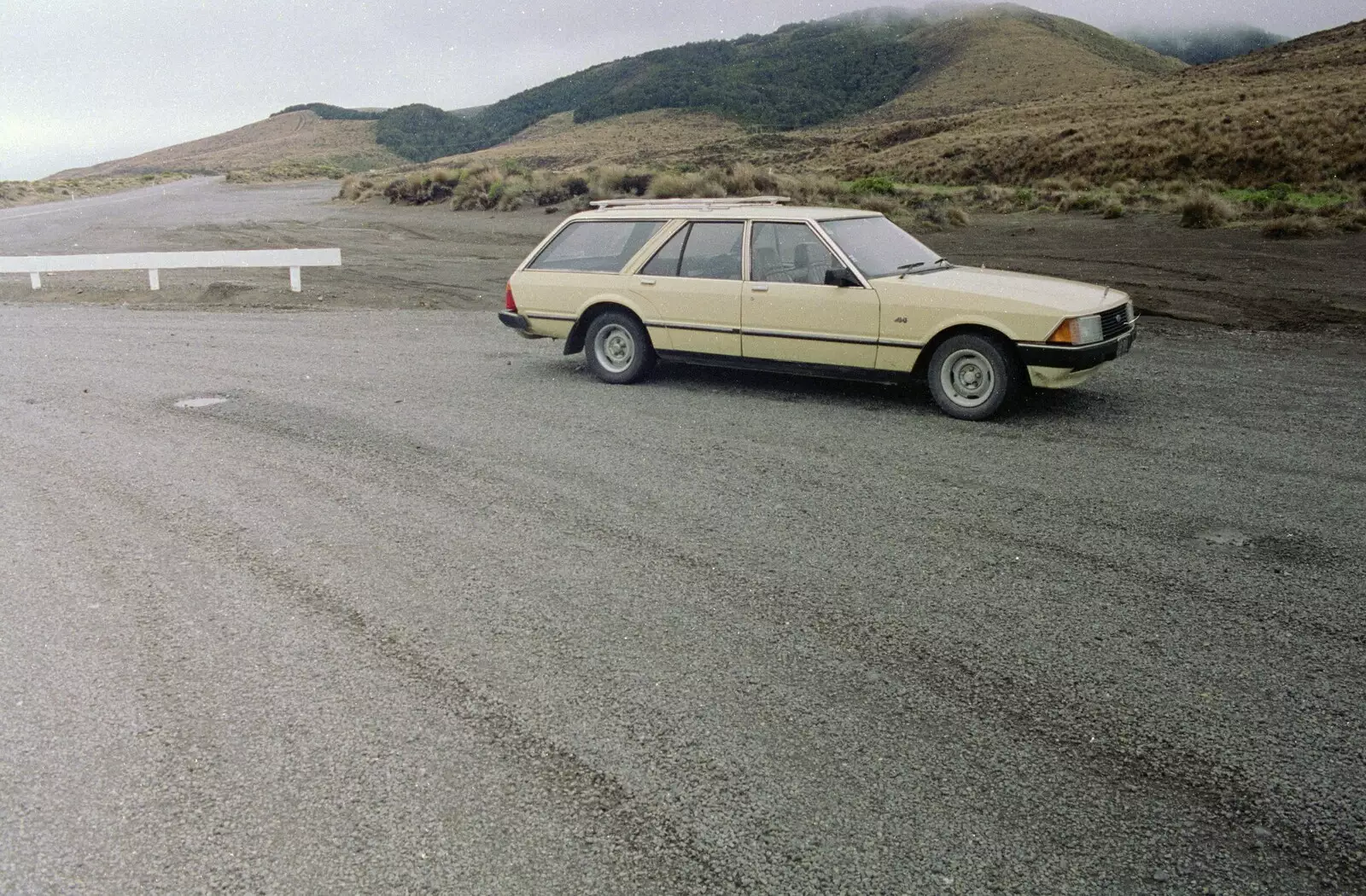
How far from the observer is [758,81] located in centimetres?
13100

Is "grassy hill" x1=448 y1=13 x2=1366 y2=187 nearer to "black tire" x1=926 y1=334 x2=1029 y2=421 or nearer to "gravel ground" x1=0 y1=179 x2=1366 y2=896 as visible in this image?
"black tire" x1=926 y1=334 x2=1029 y2=421

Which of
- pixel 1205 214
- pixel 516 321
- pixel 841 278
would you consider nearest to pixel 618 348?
pixel 516 321

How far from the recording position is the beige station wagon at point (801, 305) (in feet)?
25.4

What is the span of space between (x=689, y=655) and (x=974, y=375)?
441cm

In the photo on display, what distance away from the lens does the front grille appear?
7.75m

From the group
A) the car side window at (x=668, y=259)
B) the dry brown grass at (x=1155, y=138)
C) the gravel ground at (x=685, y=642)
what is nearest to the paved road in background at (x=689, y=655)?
the gravel ground at (x=685, y=642)

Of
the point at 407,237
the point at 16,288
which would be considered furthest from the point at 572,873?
the point at 407,237

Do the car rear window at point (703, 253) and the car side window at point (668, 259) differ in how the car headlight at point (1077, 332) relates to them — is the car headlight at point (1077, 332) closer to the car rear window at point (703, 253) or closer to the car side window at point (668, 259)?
the car rear window at point (703, 253)

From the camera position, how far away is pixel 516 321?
32.8ft

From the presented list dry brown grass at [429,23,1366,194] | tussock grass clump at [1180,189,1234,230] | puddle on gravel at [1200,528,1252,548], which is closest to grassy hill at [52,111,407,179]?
dry brown grass at [429,23,1366,194]

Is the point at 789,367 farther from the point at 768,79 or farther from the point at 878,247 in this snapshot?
the point at 768,79

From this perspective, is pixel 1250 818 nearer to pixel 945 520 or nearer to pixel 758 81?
pixel 945 520

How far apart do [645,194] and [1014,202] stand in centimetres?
1070

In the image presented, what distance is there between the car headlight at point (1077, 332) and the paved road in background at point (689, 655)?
642 millimetres
